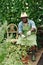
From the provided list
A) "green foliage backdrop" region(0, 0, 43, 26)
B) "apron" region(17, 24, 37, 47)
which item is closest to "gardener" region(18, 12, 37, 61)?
"apron" region(17, 24, 37, 47)

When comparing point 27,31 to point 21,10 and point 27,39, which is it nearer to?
point 27,39

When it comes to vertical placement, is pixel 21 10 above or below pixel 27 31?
above

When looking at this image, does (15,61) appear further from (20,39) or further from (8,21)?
(8,21)

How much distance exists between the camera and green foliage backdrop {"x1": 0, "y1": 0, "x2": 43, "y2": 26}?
977cm

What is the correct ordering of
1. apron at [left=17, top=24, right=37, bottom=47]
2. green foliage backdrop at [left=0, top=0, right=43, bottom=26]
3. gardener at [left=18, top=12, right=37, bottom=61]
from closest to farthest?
apron at [left=17, top=24, right=37, bottom=47] < gardener at [left=18, top=12, right=37, bottom=61] < green foliage backdrop at [left=0, top=0, right=43, bottom=26]

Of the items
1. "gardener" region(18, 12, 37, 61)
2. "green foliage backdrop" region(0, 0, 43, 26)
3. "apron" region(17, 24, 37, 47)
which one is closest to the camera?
"apron" region(17, 24, 37, 47)

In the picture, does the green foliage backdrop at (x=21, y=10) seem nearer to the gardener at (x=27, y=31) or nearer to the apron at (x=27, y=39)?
the gardener at (x=27, y=31)

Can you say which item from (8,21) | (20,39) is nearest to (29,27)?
(20,39)

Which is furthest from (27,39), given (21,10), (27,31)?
(21,10)

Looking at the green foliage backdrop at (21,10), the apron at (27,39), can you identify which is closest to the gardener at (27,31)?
the apron at (27,39)

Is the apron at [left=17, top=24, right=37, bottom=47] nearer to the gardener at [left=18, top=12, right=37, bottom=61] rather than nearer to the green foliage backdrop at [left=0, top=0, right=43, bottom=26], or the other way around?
the gardener at [left=18, top=12, right=37, bottom=61]

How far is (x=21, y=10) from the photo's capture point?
9.75 metres

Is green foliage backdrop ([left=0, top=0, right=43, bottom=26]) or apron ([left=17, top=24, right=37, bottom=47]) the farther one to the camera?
green foliage backdrop ([left=0, top=0, right=43, bottom=26])

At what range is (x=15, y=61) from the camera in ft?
24.6
